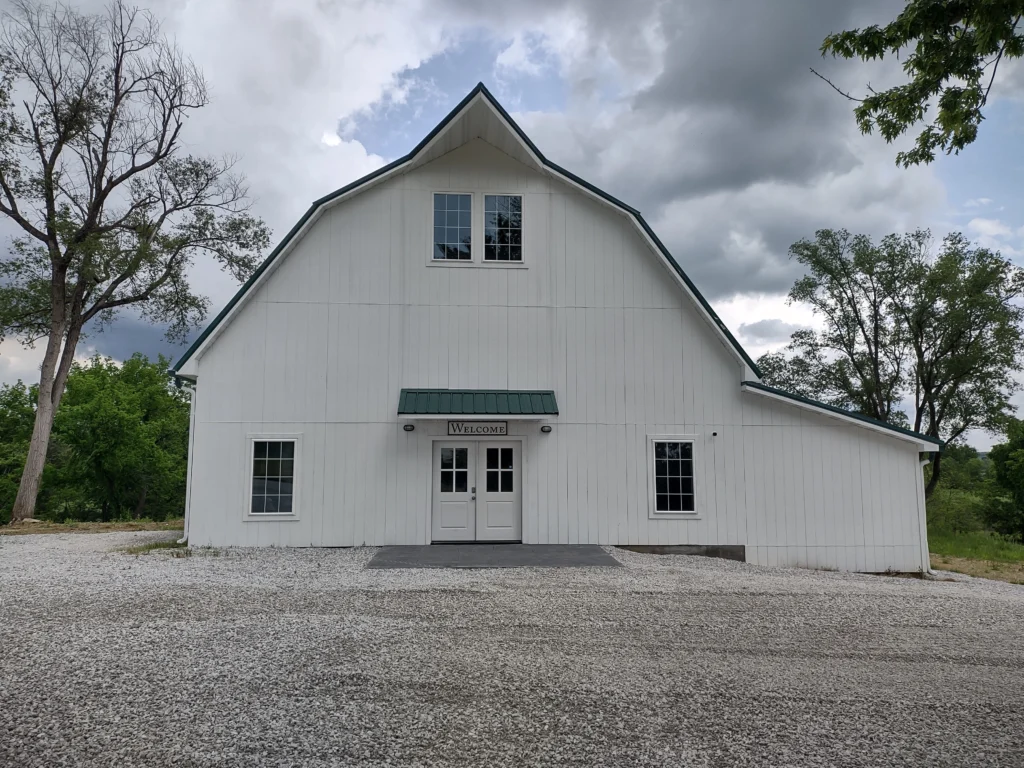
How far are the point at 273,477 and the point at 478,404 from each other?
3.89 meters

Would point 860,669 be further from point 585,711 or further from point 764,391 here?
point 764,391

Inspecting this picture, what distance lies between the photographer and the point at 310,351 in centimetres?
1166

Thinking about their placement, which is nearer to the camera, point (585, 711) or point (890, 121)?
point (585, 711)

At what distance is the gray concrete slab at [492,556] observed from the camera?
964 centimetres

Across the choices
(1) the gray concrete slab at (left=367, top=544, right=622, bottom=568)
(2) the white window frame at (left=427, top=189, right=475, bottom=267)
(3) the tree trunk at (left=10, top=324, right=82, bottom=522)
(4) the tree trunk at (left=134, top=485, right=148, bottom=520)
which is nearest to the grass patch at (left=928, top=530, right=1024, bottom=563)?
(1) the gray concrete slab at (left=367, top=544, right=622, bottom=568)

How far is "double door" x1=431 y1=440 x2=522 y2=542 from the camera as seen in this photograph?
38.3 ft

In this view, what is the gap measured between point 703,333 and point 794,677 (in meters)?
8.04

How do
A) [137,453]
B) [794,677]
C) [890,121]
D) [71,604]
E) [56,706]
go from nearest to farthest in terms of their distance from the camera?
[56,706]
[794,677]
[890,121]
[71,604]
[137,453]

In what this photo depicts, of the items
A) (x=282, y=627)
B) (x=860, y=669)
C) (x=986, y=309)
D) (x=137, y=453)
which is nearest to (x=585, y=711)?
(x=860, y=669)

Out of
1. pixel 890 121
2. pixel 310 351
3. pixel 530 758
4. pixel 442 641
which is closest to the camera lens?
pixel 530 758

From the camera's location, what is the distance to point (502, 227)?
1227cm

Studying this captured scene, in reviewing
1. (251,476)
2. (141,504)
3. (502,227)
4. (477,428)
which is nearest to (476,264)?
(502,227)

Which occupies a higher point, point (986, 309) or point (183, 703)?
point (986, 309)

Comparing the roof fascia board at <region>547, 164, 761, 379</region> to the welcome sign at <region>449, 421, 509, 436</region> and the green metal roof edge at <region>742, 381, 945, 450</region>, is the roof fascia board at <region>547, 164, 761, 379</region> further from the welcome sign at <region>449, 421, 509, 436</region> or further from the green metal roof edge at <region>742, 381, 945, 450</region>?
the welcome sign at <region>449, 421, 509, 436</region>
